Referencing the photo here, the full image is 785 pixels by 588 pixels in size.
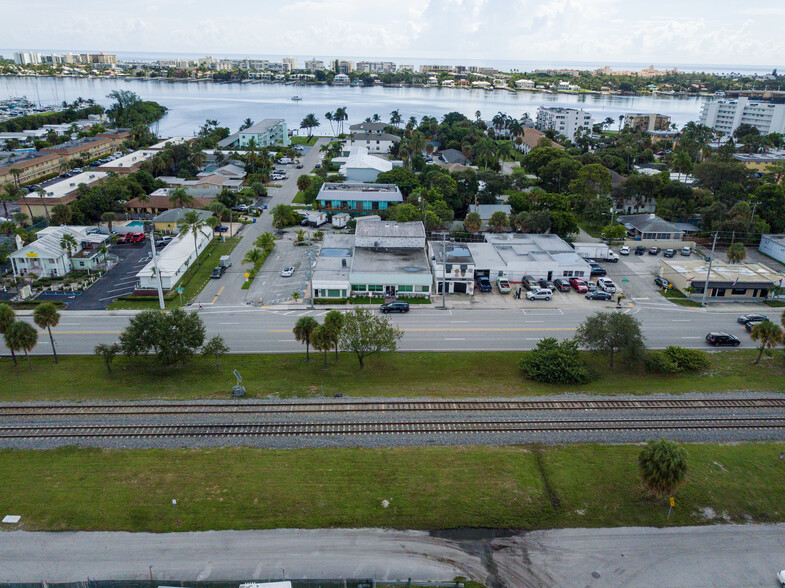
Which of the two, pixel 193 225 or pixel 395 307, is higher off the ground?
pixel 193 225

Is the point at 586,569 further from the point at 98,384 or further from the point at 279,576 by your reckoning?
the point at 98,384

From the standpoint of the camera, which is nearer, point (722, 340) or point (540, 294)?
point (722, 340)

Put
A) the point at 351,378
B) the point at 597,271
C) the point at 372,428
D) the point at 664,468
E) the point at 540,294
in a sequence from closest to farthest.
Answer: the point at 664,468 < the point at 372,428 < the point at 351,378 < the point at 540,294 < the point at 597,271

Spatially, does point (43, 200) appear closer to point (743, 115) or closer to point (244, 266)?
point (244, 266)

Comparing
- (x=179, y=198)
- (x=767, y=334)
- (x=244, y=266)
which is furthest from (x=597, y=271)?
(x=179, y=198)

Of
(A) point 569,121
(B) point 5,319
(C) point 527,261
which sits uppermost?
(A) point 569,121

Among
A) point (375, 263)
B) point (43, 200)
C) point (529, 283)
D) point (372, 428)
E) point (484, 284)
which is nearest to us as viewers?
point (372, 428)

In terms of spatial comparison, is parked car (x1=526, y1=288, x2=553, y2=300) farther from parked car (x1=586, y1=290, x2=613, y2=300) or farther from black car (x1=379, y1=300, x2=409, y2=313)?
black car (x1=379, y1=300, x2=409, y2=313)
